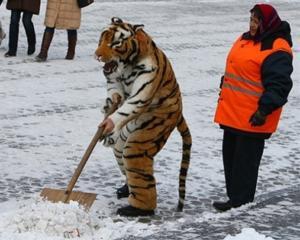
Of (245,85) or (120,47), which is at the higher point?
(120,47)

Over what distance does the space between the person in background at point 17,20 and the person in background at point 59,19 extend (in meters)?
0.25

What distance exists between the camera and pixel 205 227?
Answer: 17.9ft

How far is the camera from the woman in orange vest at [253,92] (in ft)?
18.0

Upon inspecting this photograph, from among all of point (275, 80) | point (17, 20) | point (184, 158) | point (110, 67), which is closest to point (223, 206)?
point (184, 158)

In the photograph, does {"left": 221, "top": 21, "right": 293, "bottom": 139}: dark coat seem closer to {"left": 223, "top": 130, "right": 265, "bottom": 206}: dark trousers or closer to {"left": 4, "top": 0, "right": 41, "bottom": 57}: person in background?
{"left": 223, "top": 130, "right": 265, "bottom": 206}: dark trousers

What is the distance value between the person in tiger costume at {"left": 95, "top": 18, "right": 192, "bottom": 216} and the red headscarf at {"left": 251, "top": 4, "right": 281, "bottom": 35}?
0.70 m

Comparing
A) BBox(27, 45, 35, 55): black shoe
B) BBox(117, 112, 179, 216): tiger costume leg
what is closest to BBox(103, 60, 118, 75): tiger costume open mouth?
BBox(117, 112, 179, 216): tiger costume leg

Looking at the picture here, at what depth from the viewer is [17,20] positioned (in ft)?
38.9

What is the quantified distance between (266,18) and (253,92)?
510 mm

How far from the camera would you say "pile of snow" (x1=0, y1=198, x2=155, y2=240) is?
4.97 m

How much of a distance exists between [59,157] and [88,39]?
6.60 meters

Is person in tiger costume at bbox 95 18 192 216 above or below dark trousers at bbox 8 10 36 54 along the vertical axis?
above

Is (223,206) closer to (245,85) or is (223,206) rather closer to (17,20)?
(245,85)

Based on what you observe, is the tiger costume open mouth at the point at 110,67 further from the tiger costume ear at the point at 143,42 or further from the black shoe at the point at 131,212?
the black shoe at the point at 131,212
